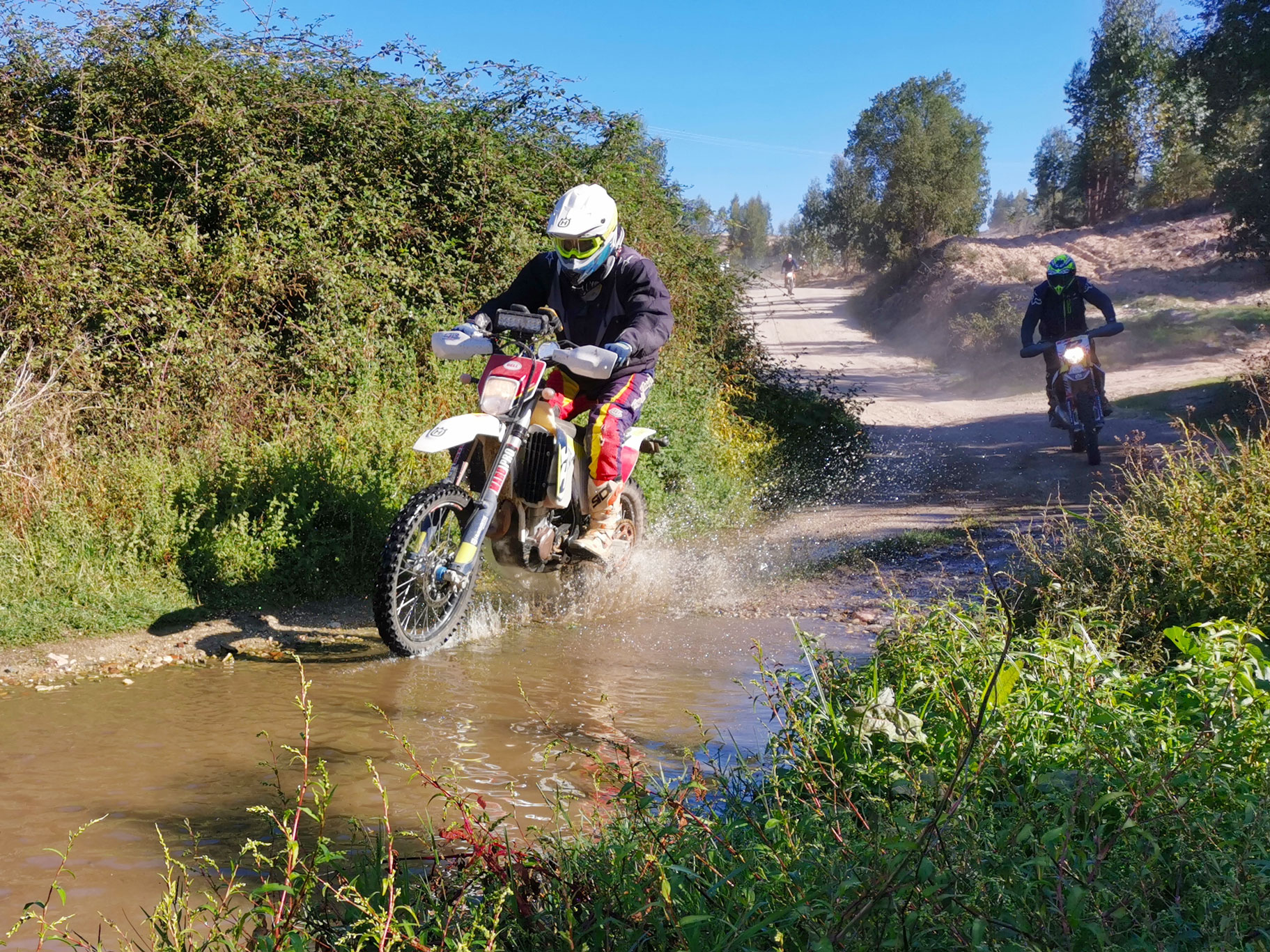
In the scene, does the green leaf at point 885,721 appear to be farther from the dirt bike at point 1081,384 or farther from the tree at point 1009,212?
the tree at point 1009,212

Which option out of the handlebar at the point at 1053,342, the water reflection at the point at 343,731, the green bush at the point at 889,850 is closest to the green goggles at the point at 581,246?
the water reflection at the point at 343,731

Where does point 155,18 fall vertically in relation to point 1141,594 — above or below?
above

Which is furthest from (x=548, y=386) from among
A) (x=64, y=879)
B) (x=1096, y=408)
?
(x=1096, y=408)

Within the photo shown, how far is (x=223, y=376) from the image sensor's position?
845cm

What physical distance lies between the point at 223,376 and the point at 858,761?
6.41 meters

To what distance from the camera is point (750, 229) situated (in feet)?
52.6

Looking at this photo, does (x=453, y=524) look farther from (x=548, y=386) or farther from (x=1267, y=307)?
(x=1267, y=307)

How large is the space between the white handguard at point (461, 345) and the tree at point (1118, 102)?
46.3 m

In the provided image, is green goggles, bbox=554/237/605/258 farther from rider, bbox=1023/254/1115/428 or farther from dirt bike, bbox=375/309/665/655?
rider, bbox=1023/254/1115/428

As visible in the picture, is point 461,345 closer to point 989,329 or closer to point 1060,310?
point 1060,310

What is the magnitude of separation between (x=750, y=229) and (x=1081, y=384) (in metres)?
5.91

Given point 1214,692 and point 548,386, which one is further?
point 548,386

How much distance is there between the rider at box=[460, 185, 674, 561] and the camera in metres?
6.46

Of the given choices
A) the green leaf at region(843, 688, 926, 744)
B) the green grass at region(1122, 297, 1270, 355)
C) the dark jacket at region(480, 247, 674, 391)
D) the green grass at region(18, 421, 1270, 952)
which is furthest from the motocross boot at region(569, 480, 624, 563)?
the green grass at region(1122, 297, 1270, 355)
